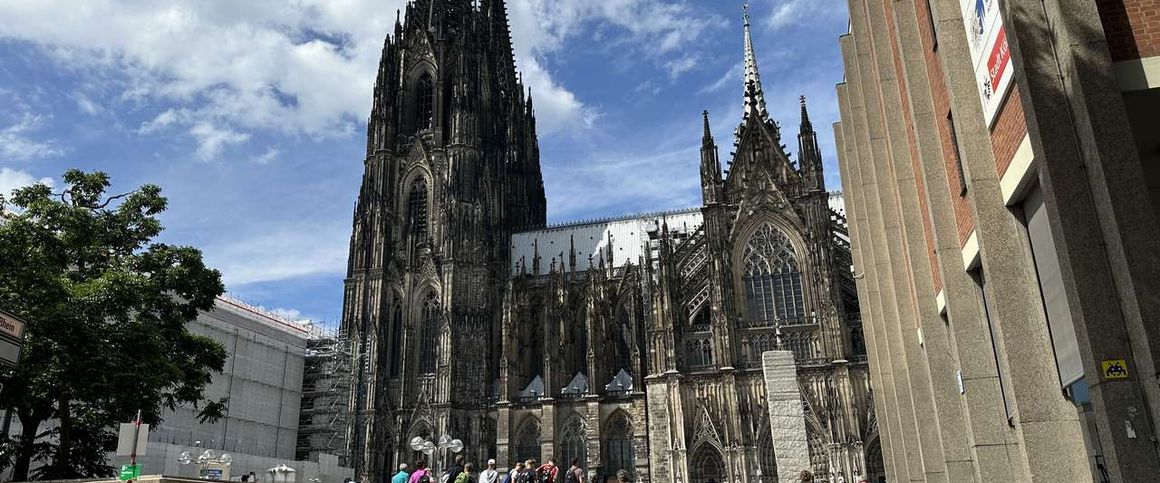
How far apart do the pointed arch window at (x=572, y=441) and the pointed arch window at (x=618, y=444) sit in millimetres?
1411

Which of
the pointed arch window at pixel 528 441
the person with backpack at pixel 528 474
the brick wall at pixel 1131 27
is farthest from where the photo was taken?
the pointed arch window at pixel 528 441

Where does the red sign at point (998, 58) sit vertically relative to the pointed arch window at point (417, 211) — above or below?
below

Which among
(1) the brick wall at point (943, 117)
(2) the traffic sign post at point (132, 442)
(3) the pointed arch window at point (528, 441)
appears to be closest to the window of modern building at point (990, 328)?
(1) the brick wall at point (943, 117)

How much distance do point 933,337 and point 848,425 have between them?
77.8 feet

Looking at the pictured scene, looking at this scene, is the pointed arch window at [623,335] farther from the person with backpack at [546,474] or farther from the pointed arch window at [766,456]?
the person with backpack at [546,474]

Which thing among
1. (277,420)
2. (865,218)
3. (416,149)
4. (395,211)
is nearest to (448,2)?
(416,149)

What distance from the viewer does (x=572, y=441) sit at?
1761 inches

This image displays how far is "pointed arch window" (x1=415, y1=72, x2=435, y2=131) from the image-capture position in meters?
54.2

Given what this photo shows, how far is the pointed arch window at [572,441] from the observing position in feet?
146

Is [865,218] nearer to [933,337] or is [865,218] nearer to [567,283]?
[933,337]

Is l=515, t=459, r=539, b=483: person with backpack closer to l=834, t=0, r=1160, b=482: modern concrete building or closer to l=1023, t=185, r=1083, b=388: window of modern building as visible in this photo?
l=834, t=0, r=1160, b=482: modern concrete building

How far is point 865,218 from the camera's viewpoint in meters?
21.2

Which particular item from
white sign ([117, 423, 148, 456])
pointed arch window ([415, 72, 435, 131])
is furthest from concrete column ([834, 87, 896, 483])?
pointed arch window ([415, 72, 435, 131])

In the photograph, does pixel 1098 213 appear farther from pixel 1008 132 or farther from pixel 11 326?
pixel 11 326
